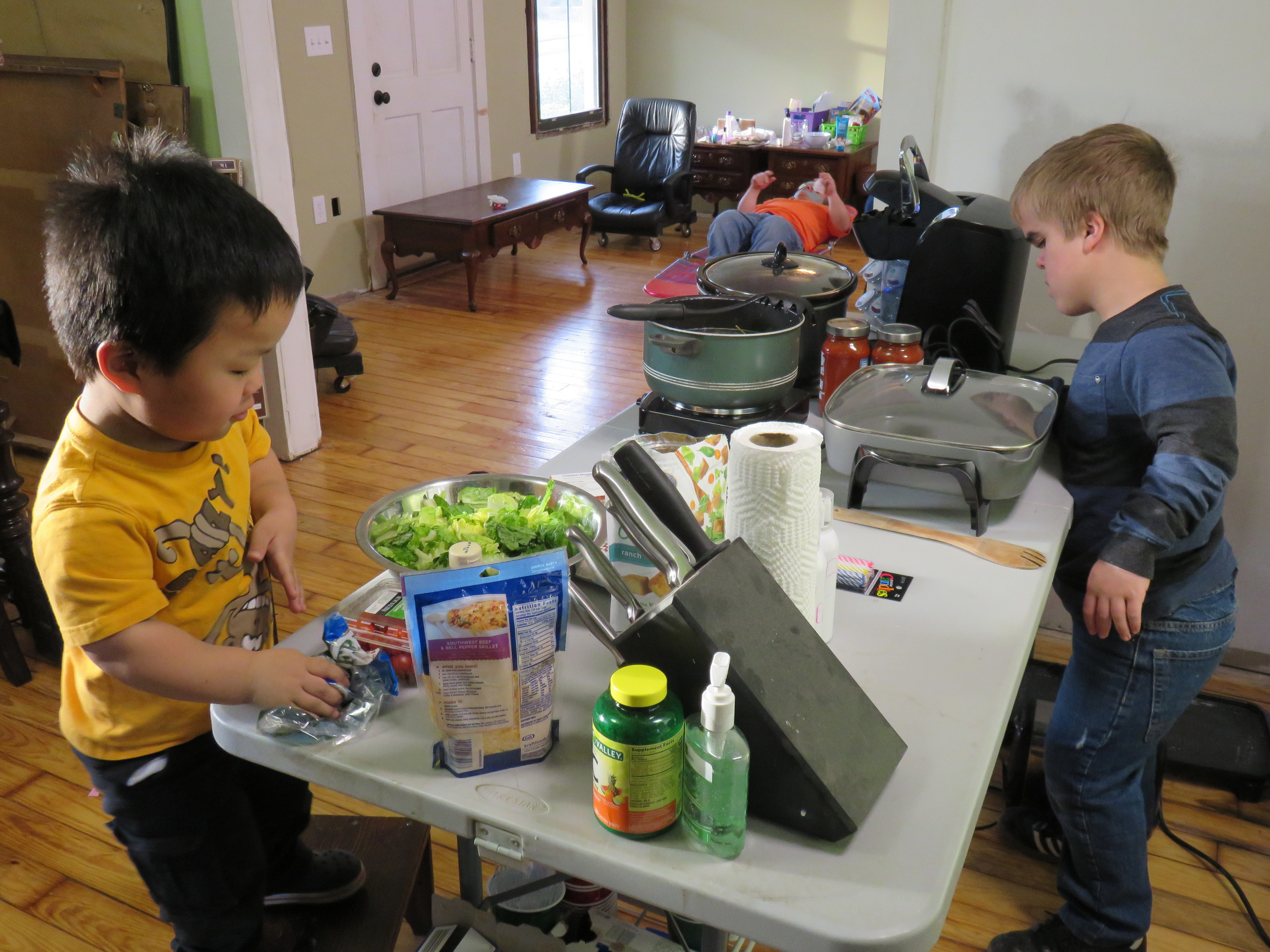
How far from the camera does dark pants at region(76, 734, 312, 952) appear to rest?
115 cm

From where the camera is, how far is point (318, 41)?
4641mm

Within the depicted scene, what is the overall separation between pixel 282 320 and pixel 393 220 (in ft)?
14.0

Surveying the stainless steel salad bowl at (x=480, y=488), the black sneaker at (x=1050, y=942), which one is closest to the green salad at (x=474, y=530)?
A: the stainless steel salad bowl at (x=480, y=488)

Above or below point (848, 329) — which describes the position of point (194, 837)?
below

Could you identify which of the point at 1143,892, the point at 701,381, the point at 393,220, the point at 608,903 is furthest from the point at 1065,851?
the point at 393,220

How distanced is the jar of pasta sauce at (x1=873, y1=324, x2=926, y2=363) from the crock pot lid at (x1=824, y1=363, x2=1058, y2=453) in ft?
0.16

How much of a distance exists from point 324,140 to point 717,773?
4.73 metres

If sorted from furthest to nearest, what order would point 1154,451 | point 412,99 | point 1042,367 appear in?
1. point 412,99
2. point 1042,367
3. point 1154,451

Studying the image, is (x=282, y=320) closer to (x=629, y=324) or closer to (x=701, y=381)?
(x=701, y=381)

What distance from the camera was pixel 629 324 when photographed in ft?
16.2

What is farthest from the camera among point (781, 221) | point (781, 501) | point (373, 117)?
point (373, 117)

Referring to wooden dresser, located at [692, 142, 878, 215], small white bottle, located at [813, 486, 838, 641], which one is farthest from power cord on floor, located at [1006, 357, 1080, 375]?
wooden dresser, located at [692, 142, 878, 215]

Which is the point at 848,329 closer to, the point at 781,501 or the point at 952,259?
the point at 952,259

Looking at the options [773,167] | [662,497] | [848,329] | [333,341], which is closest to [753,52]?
[773,167]
